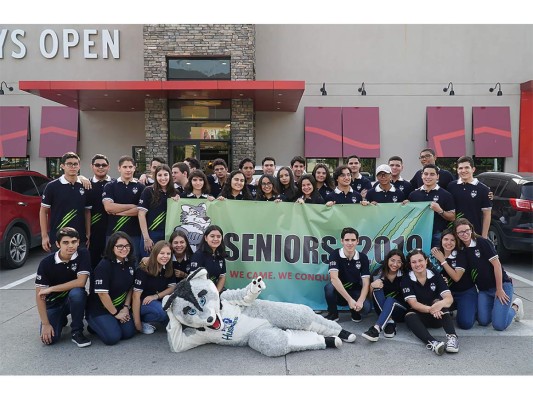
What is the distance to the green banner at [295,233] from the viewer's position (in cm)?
520

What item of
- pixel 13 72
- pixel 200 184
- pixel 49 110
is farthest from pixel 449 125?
pixel 13 72

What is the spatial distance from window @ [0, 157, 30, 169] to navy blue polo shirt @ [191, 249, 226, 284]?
13.4m

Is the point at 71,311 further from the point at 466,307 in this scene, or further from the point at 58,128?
the point at 58,128

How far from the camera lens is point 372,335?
410cm

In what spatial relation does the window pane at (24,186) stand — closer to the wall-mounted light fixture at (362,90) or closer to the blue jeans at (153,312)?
the blue jeans at (153,312)

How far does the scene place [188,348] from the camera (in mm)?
3963

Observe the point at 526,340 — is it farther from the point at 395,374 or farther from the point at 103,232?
the point at 103,232

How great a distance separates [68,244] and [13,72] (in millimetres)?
13845

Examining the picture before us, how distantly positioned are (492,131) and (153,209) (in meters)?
14.3

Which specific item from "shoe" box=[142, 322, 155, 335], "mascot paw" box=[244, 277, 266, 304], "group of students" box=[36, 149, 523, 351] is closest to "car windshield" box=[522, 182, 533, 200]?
"group of students" box=[36, 149, 523, 351]

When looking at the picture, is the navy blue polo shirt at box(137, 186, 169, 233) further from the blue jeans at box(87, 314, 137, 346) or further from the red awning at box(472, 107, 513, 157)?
the red awning at box(472, 107, 513, 157)

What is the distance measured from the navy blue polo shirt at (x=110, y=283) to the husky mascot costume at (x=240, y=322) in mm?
697

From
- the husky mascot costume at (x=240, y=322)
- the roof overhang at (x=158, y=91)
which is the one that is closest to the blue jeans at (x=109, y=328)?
the husky mascot costume at (x=240, y=322)

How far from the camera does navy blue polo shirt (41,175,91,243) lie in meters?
4.92
